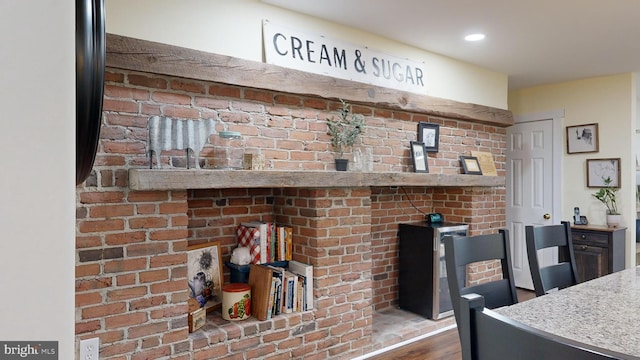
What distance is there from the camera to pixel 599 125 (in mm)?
4352

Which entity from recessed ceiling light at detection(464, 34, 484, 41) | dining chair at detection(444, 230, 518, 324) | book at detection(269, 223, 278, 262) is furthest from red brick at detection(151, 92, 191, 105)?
recessed ceiling light at detection(464, 34, 484, 41)

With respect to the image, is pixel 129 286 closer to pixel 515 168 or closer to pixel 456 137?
pixel 456 137

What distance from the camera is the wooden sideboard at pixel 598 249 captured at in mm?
4039

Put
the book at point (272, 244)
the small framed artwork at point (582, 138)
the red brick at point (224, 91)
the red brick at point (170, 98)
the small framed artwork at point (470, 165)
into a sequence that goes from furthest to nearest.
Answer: the small framed artwork at point (582, 138)
the small framed artwork at point (470, 165)
the book at point (272, 244)
the red brick at point (224, 91)
the red brick at point (170, 98)

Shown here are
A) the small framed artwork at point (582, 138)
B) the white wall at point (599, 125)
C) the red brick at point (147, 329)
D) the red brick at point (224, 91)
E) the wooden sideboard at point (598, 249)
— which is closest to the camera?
the red brick at point (147, 329)

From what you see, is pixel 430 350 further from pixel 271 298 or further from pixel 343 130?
pixel 343 130

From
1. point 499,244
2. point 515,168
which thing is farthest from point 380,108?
point 515,168

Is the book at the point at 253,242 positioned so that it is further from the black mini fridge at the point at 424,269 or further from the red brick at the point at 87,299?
the black mini fridge at the point at 424,269

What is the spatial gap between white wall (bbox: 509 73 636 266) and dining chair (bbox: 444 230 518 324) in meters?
3.25

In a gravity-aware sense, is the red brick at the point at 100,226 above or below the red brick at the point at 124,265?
above

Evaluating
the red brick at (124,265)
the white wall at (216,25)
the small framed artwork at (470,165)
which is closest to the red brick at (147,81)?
the white wall at (216,25)

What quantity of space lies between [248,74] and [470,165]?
8.07ft

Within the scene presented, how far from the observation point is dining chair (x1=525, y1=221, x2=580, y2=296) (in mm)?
1964
